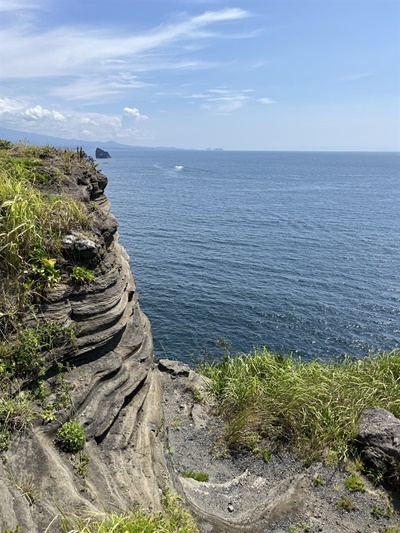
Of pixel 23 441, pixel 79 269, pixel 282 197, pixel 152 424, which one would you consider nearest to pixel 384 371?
pixel 152 424

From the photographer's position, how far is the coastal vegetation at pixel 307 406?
12789mm

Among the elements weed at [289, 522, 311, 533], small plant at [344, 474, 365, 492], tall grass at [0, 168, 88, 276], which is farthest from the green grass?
→ tall grass at [0, 168, 88, 276]

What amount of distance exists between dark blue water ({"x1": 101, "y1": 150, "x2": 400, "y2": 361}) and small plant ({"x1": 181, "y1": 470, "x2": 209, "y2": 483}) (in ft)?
43.2

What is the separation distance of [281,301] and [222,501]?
944 inches

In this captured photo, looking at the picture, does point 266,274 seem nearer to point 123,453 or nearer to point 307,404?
point 307,404

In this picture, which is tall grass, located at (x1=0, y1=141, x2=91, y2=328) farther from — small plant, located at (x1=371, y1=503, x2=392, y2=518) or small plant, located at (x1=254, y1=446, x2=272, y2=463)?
small plant, located at (x1=371, y1=503, x2=392, y2=518)

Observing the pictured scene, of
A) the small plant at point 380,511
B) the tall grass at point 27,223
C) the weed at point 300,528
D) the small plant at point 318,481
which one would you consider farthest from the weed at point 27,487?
the small plant at point 380,511

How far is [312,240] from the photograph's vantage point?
52.3 m

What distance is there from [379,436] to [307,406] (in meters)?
2.26

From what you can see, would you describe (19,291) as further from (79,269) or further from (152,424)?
(152,424)

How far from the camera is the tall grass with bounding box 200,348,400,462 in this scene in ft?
42.1

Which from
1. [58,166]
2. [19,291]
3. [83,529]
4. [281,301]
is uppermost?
[58,166]

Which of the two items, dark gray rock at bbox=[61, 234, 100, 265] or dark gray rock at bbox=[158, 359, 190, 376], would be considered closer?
dark gray rock at bbox=[61, 234, 100, 265]

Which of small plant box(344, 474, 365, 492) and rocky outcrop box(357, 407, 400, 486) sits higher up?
rocky outcrop box(357, 407, 400, 486)
